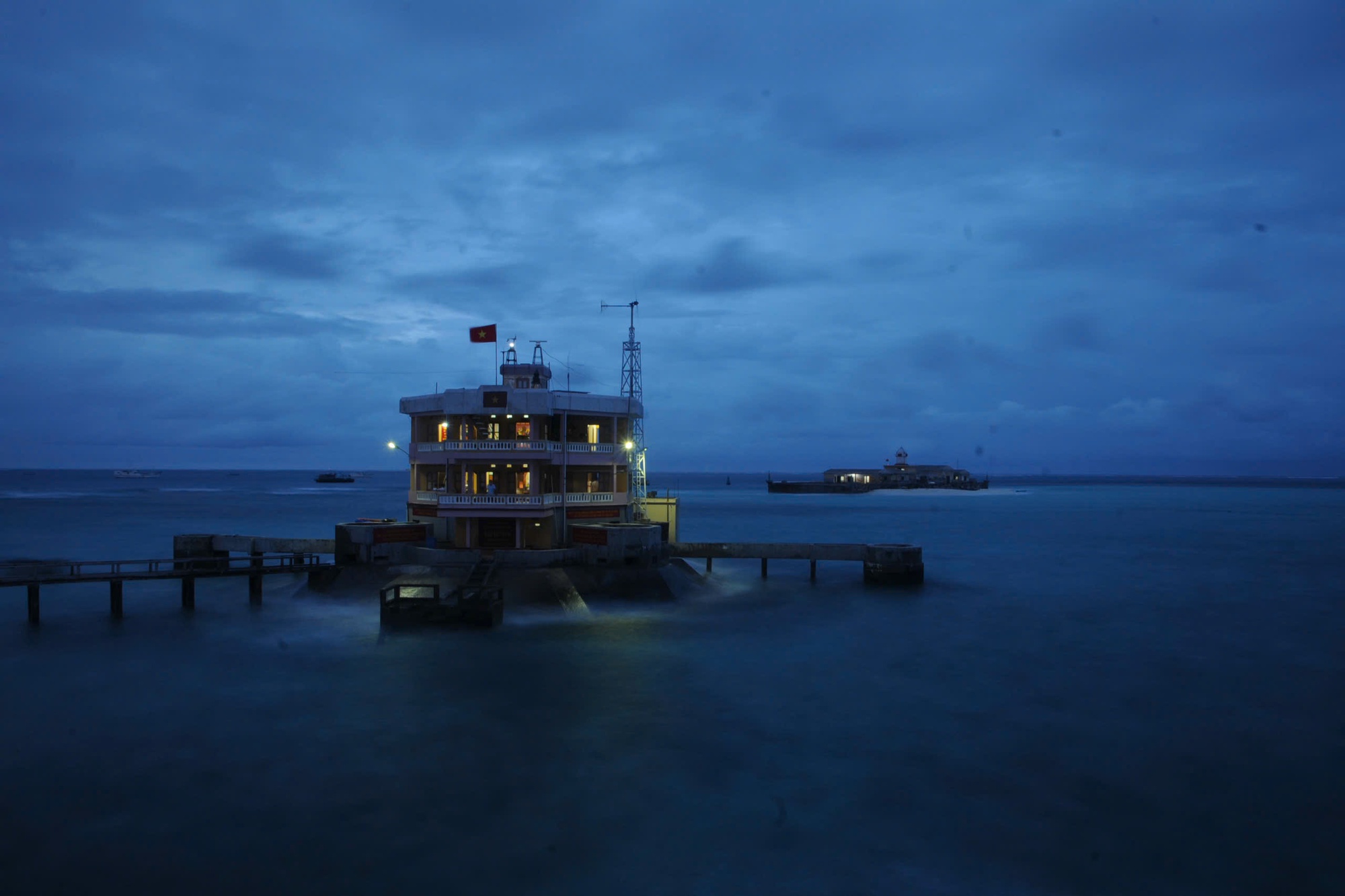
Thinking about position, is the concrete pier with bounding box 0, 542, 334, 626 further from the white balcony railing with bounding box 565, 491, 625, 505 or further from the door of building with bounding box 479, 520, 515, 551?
the white balcony railing with bounding box 565, 491, 625, 505

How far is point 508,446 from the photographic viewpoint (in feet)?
156

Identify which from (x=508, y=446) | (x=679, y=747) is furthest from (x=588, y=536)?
(x=679, y=747)

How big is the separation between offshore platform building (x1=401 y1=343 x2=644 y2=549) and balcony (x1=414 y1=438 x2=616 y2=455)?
2.0 inches

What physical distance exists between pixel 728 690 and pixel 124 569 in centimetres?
6064

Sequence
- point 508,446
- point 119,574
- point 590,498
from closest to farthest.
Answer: point 119,574
point 508,446
point 590,498

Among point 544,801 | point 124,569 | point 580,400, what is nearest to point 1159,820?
point 544,801

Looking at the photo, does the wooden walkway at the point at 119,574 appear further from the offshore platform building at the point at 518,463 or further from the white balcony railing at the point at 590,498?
the white balcony railing at the point at 590,498

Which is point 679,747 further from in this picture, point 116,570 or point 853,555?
point 116,570

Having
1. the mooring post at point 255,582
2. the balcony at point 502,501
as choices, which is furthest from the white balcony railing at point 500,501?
the mooring post at point 255,582

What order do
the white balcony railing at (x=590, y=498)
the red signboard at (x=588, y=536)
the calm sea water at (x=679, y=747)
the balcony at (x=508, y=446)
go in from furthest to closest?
the white balcony railing at (x=590, y=498) < the balcony at (x=508, y=446) < the red signboard at (x=588, y=536) < the calm sea water at (x=679, y=747)

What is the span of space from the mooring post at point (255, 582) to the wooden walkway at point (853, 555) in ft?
82.0

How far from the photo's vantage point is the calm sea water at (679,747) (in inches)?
754

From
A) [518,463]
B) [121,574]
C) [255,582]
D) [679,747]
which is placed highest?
[518,463]

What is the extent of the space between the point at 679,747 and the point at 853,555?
31140 mm
